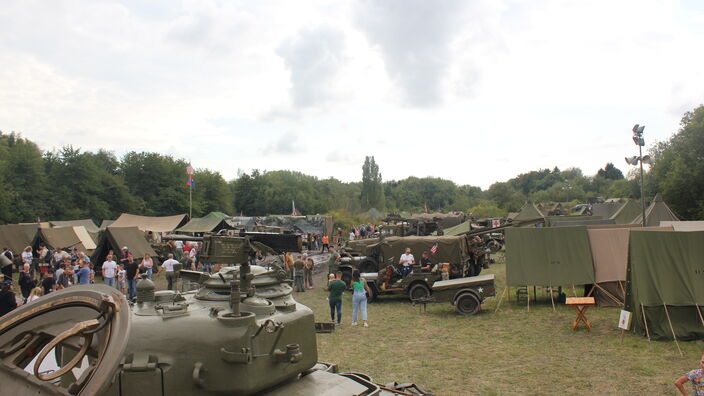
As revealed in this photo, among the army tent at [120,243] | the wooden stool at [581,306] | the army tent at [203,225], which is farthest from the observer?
the army tent at [203,225]

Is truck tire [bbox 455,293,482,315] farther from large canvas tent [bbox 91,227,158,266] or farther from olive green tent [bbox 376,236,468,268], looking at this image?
large canvas tent [bbox 91,227,158,266]

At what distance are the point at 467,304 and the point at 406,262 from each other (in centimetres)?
397

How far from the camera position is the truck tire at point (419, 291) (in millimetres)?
18859

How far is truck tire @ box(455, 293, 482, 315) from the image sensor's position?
53.7 feet

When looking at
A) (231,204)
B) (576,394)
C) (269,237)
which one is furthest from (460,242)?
(231,204)

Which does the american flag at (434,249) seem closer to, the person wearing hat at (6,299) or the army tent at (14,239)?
the person wearing hat at (6,299)

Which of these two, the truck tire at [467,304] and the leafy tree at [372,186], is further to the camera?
the leafy tree at [372,186]

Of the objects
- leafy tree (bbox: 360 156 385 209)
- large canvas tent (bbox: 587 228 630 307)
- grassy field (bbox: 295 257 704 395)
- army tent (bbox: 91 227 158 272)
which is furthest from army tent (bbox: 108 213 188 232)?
leafy tree (bbox: 360 156 385 209)

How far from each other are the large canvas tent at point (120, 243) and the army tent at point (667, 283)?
2089 centimetres

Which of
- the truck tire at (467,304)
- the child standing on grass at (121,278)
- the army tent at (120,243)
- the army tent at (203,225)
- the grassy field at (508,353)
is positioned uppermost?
the army tent at (203,225)

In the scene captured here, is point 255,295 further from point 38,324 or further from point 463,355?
point 463,355

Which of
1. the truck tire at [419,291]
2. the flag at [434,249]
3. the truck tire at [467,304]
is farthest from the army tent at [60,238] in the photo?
the truck tire at [467,304]

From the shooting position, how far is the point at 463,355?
12.1 metres

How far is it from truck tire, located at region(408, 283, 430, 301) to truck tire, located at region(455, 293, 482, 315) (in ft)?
8.00
